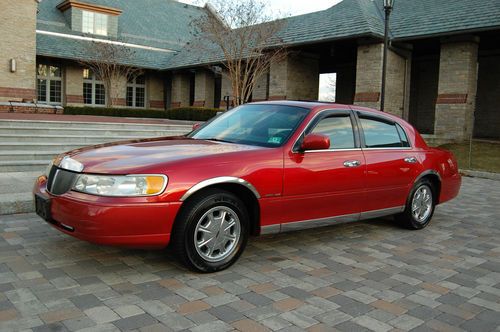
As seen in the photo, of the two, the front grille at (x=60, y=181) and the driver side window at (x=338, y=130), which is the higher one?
the driver side window at (x=338, y=130)

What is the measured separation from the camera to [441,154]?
664 cm

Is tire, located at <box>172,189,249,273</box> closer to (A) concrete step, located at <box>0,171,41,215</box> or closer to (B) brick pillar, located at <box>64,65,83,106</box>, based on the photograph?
(A) concrete step, located at <box>0,171,41,215</box>

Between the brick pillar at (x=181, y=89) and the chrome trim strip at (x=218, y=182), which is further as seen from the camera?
the brick pillar at (x=181, y=89)

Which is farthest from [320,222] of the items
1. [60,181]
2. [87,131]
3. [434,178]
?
[87,131]

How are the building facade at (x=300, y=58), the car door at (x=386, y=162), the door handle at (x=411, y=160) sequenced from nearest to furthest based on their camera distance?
the car door at (x=386, y=162) → the door handle at (x=411, y=160) → the building facade at (x=300, y=58)

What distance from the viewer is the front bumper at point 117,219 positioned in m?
3.66

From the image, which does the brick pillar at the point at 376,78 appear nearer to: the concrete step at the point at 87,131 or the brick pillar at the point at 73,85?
the concrete step at the point at 87,131

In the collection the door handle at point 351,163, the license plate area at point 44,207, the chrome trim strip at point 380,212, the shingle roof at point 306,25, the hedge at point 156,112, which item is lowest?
the chrome trim strip at point 380,212

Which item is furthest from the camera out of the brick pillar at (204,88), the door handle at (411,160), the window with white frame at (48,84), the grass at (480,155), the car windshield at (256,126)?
the brick pillar at (204,88)

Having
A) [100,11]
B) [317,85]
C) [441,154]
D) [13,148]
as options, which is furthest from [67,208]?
[100,11]

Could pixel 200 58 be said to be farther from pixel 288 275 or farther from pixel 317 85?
pixel 288 275

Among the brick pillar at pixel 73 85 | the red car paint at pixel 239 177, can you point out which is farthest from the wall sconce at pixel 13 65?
the red car paint at pixel 239 177

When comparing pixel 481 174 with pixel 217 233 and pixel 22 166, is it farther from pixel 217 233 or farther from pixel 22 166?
pixel 22 166

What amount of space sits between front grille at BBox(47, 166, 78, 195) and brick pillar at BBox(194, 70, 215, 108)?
27.7m
